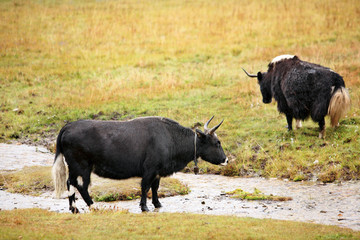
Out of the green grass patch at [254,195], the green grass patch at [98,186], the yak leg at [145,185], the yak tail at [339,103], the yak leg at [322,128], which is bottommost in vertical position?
the green grass patch at [98,186]

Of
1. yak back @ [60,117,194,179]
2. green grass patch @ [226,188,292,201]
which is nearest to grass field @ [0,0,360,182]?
green grass patch @ [226,188,292,201]

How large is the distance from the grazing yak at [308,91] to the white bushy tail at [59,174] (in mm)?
7270

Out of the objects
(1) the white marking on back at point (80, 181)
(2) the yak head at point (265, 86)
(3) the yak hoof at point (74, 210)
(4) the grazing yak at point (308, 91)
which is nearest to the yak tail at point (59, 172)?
(1) the white marking on back at point (80, 181)

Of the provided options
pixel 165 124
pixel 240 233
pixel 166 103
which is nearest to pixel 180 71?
pixel 166 103

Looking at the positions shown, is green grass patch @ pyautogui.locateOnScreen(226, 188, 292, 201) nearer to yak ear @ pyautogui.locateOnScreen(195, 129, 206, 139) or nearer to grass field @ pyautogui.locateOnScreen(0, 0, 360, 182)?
yak ear @ pyautogui.locateOnScreen(195, 129, 206, 139)

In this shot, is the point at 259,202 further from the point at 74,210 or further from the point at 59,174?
the point at 59,174

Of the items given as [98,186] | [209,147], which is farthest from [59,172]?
[209,147]

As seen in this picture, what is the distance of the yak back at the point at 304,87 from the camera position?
1230 cm

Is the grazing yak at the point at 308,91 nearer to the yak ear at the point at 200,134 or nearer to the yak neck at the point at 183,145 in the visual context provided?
the yak ear at the point at 200,134

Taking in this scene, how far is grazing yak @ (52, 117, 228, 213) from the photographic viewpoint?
874cm

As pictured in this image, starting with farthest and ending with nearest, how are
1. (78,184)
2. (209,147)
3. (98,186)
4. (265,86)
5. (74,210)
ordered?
(265,86) → (98,186) → (209,147) → (78,184) → (74,210)

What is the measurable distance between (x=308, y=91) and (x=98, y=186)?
6649 millimetres

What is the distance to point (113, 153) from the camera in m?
8.90

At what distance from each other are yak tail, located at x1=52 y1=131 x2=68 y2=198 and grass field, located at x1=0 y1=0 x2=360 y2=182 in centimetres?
511
